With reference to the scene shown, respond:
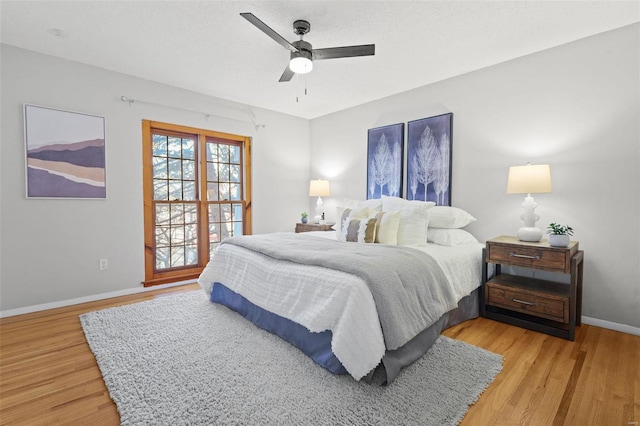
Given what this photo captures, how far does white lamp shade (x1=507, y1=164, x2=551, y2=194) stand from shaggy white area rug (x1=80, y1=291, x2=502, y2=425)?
1.41 meters

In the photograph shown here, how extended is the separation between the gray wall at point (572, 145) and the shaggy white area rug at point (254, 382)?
1496 mm

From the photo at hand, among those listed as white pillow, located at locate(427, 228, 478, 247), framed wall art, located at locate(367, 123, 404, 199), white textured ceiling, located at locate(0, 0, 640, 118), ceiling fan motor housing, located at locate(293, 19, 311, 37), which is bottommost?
white pillow, located at locate(427, 228, 478, 247)

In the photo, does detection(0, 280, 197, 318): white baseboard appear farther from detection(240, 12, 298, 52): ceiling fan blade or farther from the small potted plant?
the small potted plant

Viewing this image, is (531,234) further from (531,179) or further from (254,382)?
(254,382)

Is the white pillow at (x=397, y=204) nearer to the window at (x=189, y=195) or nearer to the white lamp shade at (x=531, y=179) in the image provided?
the white lamp shade at (x=531, y=179)

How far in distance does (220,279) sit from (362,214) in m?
1.57

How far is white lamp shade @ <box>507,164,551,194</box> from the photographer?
2520mm

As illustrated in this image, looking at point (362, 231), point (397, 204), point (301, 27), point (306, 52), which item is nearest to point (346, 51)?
point (306, 52)

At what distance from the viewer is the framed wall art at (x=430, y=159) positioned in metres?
3.53

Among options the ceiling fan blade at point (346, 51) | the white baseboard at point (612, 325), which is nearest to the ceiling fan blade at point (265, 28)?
the ceiling fan blade at point (346, 51)

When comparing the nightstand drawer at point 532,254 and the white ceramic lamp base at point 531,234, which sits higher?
the white ceramic lamp base at point 531,234

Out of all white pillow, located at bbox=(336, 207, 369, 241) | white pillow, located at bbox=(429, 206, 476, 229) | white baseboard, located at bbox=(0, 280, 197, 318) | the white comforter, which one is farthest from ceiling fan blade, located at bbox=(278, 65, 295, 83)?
white baseboard, located at bbox=(0, 280, 197, 318)

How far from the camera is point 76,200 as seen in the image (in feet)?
10.5

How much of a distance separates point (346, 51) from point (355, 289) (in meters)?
1.78
